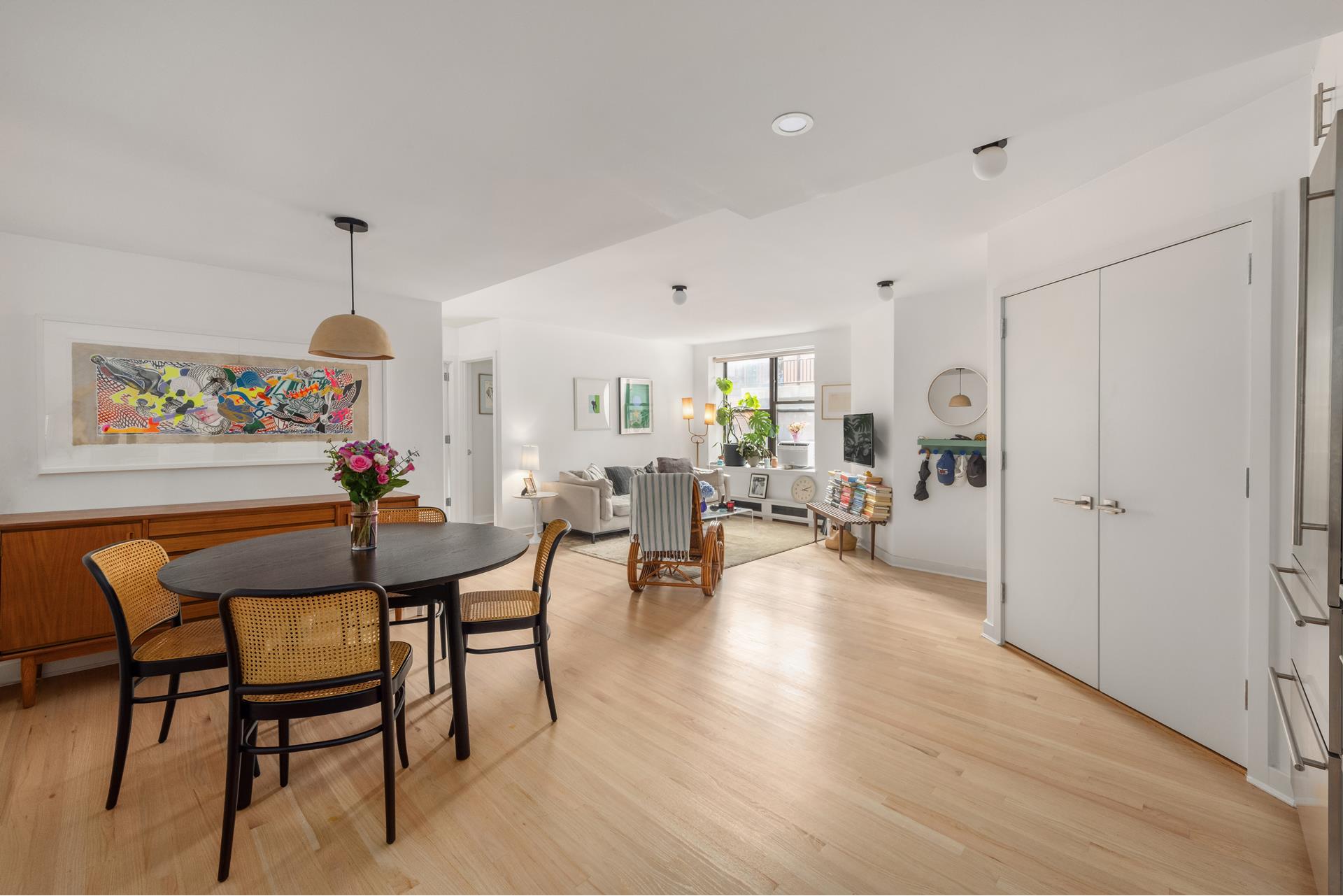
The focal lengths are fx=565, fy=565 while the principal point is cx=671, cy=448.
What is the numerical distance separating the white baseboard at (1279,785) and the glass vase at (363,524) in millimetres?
3548

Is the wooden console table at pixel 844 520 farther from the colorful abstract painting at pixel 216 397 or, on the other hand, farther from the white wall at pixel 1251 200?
the colorful abstract painting at pixel 216 397

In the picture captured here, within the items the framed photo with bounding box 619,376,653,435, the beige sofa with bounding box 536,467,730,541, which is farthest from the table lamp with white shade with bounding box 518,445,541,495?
the framed photo with bounding box 619,376,653,435

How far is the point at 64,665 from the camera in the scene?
3.07 meters

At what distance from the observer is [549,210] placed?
267 centimetres

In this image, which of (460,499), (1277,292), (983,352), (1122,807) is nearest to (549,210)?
(1277,292)

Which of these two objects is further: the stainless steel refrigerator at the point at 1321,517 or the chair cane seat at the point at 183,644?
the chair cane seat at the point at 183,644

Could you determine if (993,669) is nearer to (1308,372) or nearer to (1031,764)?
(1031,764)

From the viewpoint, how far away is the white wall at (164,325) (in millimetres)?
3006

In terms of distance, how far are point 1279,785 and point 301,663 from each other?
331 centimetres

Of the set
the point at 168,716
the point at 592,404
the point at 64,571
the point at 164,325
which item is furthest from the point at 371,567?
the point at 592,404

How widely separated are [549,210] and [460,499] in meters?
5.25

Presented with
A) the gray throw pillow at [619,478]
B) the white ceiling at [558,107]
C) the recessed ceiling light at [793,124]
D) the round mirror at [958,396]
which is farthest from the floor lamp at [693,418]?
the recessed ceiling light at [793,124]

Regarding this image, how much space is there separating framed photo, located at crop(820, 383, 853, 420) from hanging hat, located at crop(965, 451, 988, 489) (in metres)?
2.57

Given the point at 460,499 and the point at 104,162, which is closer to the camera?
the point at 104,162
